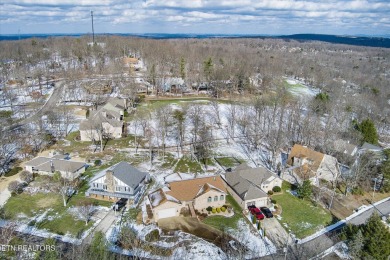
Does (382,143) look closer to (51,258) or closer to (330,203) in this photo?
(330,203)

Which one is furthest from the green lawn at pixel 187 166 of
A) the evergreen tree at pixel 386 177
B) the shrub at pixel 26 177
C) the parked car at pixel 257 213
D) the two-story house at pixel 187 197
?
the evergreen tree at pixel 386 177

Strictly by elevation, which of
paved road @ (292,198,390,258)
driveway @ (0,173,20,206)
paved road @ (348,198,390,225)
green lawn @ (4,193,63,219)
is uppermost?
driveway @ (0,173,20,206)

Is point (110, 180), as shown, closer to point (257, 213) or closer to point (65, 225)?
point (65, 225)

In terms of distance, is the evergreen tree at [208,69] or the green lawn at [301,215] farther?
the evergreen tree at [208,69]

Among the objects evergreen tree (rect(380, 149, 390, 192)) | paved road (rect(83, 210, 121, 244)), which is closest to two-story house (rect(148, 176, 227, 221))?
paved road (rect(83, 210, 121, 244))

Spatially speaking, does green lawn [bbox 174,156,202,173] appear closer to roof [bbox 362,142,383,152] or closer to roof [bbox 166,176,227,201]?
roof [bbox 166,176,227,201]

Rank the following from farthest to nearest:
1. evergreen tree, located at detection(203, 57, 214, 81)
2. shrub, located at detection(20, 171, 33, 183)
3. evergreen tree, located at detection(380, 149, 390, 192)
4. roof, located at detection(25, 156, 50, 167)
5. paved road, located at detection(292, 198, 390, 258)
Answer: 1. evergreen tree, located at detection(203, 57, 214, 81)
2. roof, located at detection(25, 156, 50, 167)
3. evergreen tree, located at detection(380, 149, 390, 192)
4. shrub, located at detection(20, 171, 33, 183)
5. paved road, located at detection(292, 198, 390, 258)

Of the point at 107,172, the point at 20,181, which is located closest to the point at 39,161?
the point at 20,181

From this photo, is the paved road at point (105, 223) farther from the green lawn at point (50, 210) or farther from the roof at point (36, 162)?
the roof at point (36, 162)
